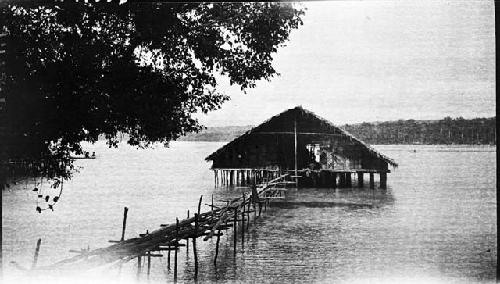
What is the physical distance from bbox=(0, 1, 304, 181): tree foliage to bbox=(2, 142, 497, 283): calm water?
0.53 meters

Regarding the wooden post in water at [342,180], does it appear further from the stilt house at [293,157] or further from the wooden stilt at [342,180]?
the stilt house at [293,157]

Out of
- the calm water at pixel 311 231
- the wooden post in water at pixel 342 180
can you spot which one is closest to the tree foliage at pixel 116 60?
the calm water at pixel 311 231

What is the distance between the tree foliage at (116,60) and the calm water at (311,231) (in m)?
0.53

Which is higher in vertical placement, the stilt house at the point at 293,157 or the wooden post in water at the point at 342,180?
the stilt house at the point at 293,157

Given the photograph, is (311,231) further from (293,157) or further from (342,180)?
(342,180)

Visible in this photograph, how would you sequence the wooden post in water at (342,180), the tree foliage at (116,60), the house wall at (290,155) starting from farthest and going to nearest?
the wooden post in water at (342,180) → the house wall at (290,155) → the tree foliage at (116,60)

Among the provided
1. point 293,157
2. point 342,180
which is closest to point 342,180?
point 342,180

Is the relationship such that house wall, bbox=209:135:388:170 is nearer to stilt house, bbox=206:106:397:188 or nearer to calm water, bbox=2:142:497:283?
stilt house, bbox=206:106:397:188

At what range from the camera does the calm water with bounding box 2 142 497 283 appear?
17.2 ft

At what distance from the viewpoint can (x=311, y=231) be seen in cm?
945

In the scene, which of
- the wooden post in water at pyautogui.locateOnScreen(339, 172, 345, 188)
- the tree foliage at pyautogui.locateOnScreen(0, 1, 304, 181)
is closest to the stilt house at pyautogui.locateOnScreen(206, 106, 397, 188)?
the wooden post in water at pyautogui.locateOnScreen(339, 172, 345, 188)

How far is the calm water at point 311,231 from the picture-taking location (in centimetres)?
525

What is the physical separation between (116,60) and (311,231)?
5.59 meters

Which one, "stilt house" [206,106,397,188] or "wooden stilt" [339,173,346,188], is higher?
"stilt house" [206,106,397,188]
